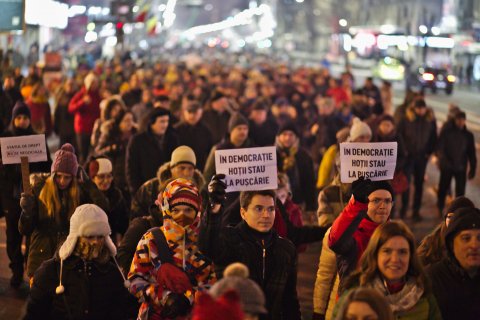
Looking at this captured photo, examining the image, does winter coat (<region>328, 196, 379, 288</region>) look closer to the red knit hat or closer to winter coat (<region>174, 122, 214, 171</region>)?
the red knit hat

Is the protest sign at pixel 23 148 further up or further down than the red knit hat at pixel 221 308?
further up

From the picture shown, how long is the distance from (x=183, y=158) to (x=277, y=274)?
324cm

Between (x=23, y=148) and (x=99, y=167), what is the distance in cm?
70

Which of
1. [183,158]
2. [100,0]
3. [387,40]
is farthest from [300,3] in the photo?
[183,158]

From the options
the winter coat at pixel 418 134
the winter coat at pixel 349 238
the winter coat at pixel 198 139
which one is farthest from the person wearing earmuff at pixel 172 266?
the winter coat at pixel 418 134

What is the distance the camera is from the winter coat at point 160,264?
6383mm

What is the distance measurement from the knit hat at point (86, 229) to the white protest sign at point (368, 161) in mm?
2303

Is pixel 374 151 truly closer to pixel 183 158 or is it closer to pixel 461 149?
pixel 183 158

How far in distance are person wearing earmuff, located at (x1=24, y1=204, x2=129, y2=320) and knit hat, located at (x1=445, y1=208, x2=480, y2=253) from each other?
5.89ft

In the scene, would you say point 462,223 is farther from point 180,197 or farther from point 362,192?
point 180,197

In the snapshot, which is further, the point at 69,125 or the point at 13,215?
the point at 69,125

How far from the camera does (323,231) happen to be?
813 centimetres

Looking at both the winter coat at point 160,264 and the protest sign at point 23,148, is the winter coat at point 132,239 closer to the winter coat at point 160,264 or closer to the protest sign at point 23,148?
the winter coat at point 160,264

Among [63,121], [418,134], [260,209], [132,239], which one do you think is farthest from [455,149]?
[260,209]
